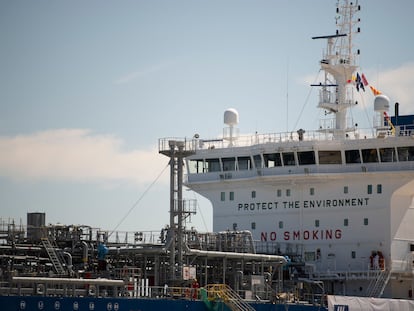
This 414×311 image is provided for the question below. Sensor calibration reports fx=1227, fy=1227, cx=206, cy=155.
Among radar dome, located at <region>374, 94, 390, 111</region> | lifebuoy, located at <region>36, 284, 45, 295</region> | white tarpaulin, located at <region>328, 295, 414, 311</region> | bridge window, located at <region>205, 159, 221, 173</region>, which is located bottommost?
white tarpaulin, located at <region>328, 295, 414, 311</region>

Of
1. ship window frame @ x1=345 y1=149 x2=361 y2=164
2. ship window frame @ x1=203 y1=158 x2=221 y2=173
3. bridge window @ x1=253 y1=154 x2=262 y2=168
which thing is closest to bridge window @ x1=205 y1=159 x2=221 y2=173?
ship window frame @ x1=203 y1=158 x2=221 y2=173

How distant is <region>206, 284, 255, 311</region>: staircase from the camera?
161 ft

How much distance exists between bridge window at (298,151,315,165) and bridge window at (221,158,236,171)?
144 inches

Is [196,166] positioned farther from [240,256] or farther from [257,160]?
[240,256]

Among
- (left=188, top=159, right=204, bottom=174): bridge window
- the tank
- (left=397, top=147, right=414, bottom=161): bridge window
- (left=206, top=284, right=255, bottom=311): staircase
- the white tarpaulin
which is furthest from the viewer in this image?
(left=188, top=159, right=204, bottom=174): bridge window

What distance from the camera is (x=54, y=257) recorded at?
49656mm

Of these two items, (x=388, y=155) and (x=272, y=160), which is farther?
(x=272, y=160)

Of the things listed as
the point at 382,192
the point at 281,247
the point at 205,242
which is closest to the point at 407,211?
the point at 382,192

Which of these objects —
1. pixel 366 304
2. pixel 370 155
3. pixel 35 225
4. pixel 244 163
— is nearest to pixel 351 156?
pixel 370 155

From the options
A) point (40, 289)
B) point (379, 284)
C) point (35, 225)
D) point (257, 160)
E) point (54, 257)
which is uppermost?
point (257, 160)

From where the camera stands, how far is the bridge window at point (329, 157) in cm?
6016

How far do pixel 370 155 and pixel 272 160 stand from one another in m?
4.96

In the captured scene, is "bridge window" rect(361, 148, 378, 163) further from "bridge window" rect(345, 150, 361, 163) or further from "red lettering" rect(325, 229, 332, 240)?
"red lettering" rect(325, 229, 332, 240)

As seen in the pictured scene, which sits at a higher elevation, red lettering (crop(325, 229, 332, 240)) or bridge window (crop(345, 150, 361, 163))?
bridge window (crop(345, 150, 361, 163))
